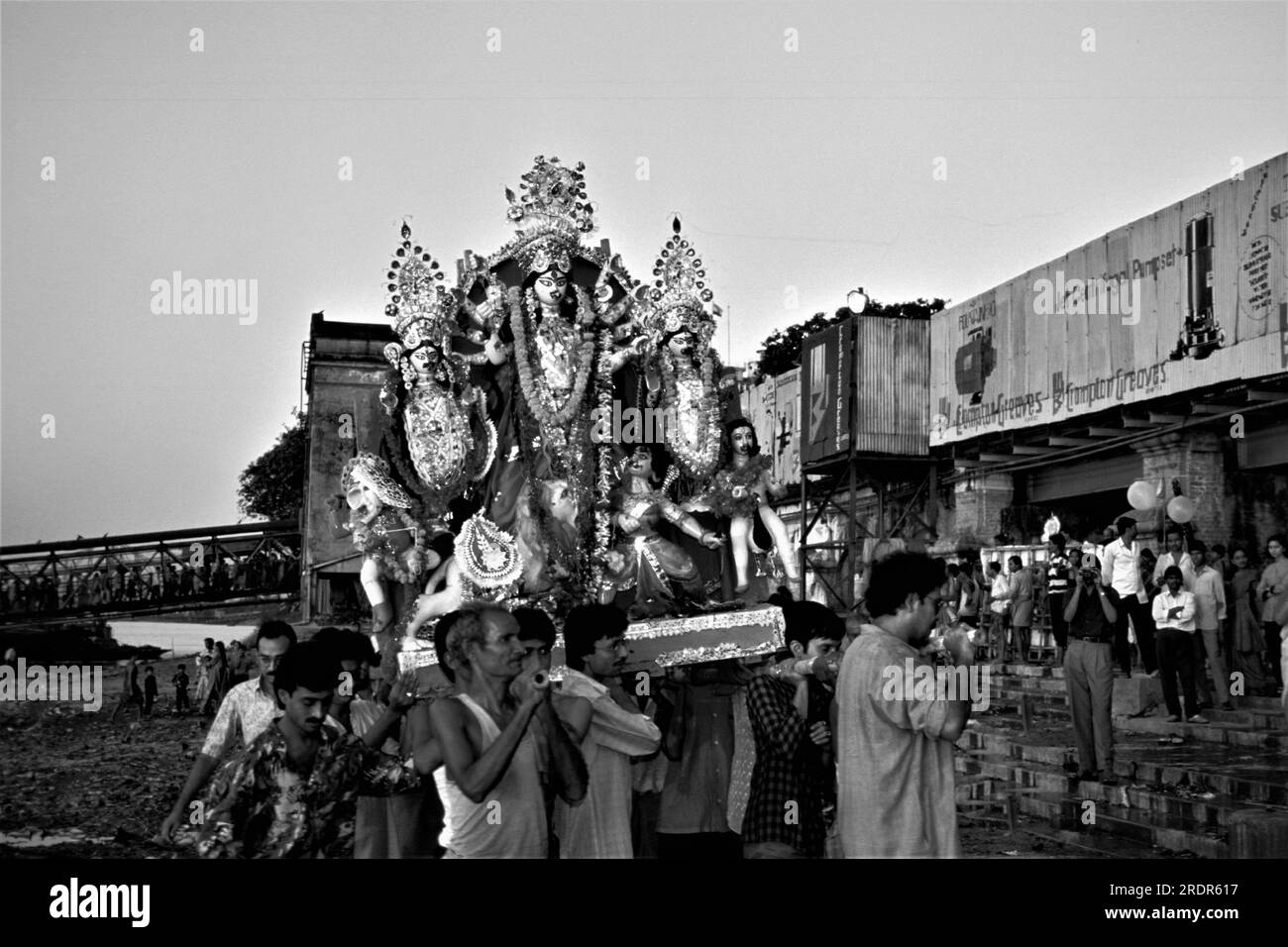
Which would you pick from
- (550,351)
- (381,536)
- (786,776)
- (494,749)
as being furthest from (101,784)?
(494,749)

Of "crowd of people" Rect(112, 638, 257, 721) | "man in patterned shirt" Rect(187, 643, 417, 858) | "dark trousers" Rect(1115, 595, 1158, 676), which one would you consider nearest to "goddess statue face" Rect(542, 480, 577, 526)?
"man in patterned shirt" Rect(187, 643, 417, 858)

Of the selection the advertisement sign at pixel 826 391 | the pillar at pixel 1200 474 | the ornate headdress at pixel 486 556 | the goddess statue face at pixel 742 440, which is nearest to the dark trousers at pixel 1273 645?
the pillar at pixel 1200 474

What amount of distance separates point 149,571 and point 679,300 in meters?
14.2

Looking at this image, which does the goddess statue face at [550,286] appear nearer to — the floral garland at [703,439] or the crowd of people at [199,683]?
the floral garland at [703,439]

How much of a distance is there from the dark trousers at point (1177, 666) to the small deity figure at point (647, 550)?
18.2 ft

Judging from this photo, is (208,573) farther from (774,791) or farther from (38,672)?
(774,791)

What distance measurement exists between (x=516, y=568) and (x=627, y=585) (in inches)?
31.4

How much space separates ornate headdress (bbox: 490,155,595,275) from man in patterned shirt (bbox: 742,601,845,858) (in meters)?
5.06

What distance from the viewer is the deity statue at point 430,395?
31.5ft

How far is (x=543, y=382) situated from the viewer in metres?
9.83

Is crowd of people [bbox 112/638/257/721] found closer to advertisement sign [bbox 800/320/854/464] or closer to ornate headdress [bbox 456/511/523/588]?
ornate headdress [bbox 456/511/523/588]
